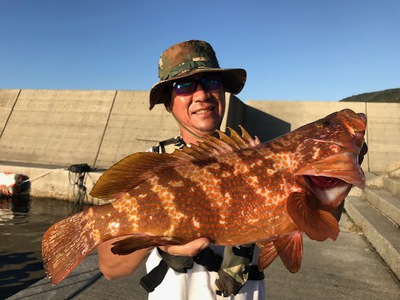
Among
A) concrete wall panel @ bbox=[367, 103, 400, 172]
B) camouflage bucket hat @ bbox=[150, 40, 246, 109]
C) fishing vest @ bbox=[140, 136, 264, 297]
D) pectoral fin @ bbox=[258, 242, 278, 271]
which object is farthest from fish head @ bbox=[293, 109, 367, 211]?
concrete wall panel @ bbox=[367, 103, 400, 172]

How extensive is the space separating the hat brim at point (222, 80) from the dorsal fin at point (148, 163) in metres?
0.56

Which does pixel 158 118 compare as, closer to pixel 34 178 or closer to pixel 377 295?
pixel 34 178

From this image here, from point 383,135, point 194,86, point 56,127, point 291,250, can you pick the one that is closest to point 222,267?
point 291,250

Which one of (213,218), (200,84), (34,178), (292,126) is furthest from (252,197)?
(292,126)

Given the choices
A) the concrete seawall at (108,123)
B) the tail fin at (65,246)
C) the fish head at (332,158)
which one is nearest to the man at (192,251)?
the tail fin at (65,246)

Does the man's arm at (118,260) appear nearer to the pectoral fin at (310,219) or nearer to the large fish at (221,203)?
the large fish at (221,203)

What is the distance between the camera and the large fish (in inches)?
63.0

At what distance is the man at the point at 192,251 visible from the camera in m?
1.79

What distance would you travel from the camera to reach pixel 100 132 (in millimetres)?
15617

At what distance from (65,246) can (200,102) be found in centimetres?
124

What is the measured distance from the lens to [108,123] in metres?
15.9

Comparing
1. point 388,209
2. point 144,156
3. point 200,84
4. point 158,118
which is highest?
point 158,118

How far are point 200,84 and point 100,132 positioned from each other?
1440 cm

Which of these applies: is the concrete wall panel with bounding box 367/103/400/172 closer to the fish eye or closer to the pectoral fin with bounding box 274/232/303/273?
the fish eye
